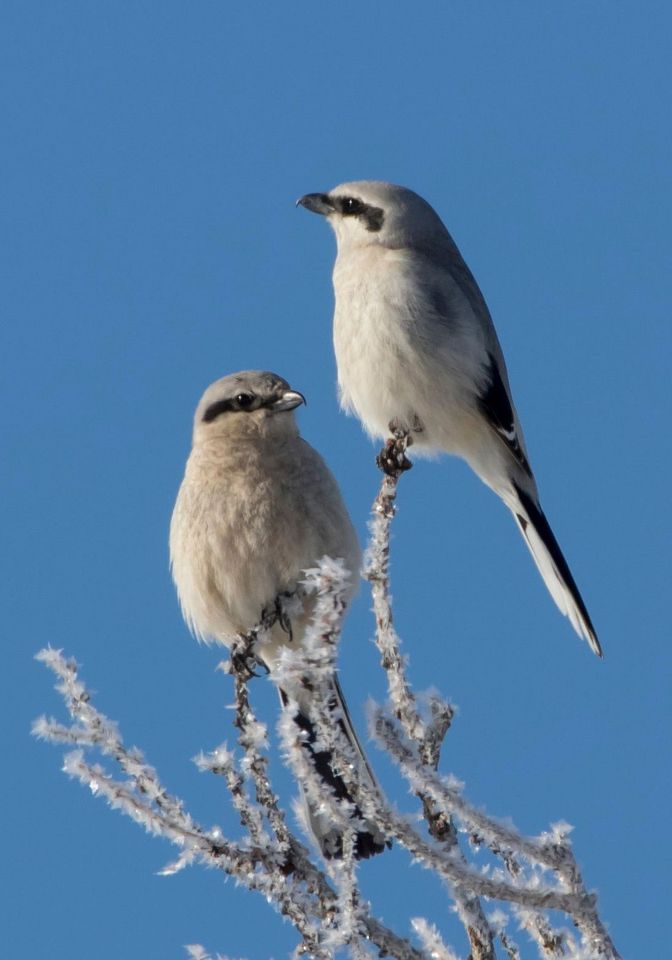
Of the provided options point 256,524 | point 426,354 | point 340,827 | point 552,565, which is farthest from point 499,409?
point 340,827

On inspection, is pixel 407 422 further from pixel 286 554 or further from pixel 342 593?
pixel 342 593

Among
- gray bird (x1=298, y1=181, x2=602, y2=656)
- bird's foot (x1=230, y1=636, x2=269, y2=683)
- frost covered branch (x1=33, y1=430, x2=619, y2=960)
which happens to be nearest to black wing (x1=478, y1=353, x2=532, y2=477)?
gray bird (x1=298, y1=181, x2=602, y2=656)

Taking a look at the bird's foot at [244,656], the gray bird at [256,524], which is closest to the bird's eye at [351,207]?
the gray bird at [256,524]

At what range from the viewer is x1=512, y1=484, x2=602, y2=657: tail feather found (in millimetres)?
4609

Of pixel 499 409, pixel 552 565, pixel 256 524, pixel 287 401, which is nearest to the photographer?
pixel 256 524

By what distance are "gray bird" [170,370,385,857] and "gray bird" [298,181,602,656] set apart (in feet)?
1.58

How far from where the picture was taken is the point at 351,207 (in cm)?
538

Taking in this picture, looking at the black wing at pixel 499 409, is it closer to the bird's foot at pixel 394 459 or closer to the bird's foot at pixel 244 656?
the bird's foot at pixel 394 459

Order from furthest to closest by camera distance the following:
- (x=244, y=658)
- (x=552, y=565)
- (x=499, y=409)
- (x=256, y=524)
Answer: (x=499, y=409) → (x=552, y=565) → (x=256, y=524) → (x=244, y=658)

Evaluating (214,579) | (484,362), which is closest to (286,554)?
(214,579)

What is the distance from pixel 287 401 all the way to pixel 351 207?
134cm

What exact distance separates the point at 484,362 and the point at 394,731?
298cm

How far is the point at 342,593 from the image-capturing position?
2205mm

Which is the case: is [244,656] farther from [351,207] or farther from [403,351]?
[351,207]
